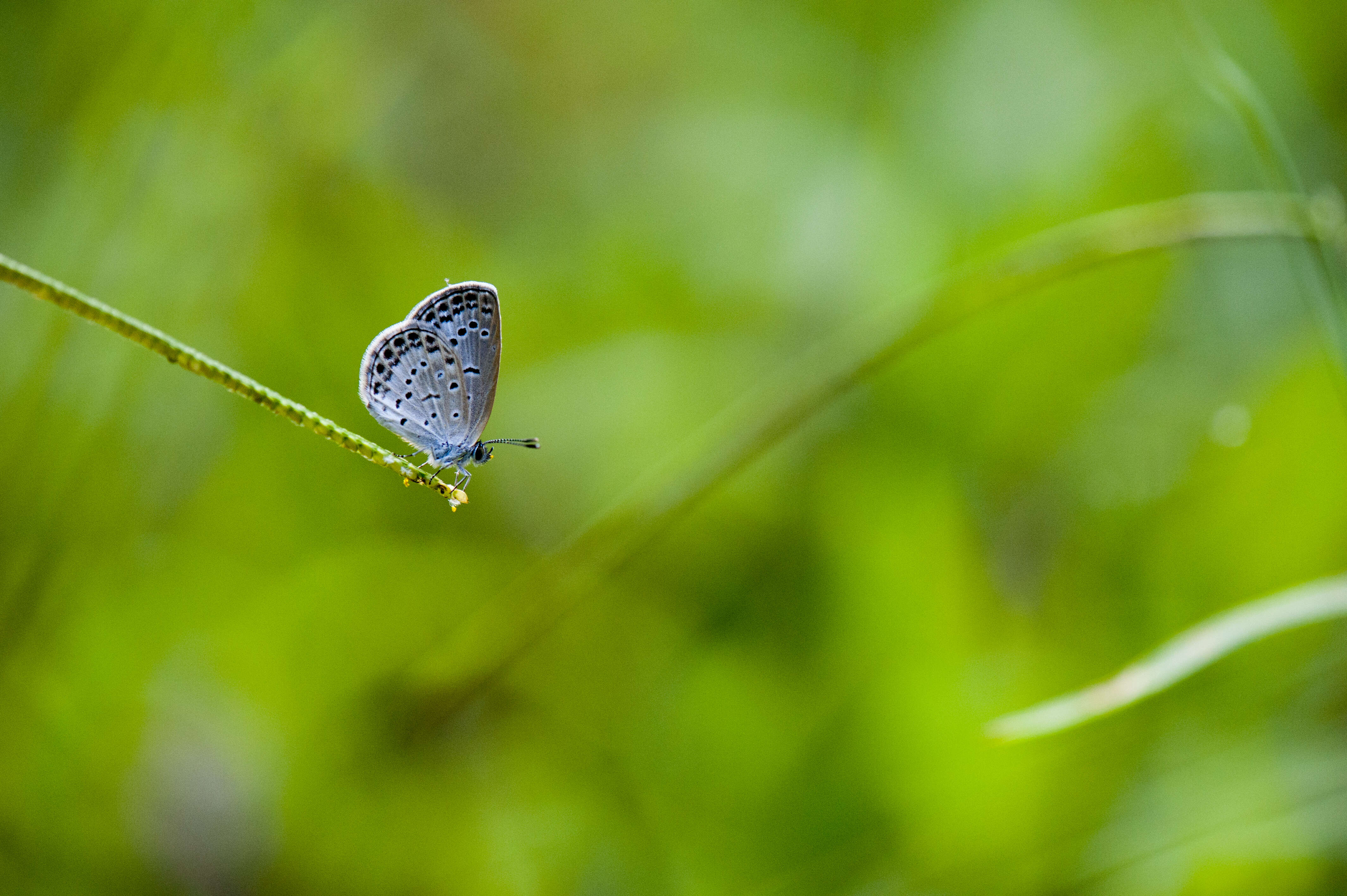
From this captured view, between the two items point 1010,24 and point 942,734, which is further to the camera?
point 1010,24

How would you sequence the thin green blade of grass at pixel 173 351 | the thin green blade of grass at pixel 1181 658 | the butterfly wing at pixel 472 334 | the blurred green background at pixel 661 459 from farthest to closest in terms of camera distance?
1. the blurred green background at pixel 661 459
2. the thin green blade of grass at pixel 1181 658
3. the butterfly wing at pixel 472 334
4. the thin green blade of grass at pixel 173 351

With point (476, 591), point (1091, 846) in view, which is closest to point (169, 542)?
point (476, 591)

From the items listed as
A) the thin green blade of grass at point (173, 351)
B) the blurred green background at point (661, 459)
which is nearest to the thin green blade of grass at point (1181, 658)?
the blurred green background at point (661, 459)

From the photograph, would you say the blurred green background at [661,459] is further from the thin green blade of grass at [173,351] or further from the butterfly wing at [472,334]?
the thin green blade of grass at [173,351]

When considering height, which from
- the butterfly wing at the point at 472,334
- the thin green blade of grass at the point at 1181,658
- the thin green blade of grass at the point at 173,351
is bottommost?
the thin green blade of grass at the point at 173,351

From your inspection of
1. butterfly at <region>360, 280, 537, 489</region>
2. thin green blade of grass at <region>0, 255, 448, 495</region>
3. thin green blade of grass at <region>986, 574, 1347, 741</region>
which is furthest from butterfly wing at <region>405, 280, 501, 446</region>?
thin green blade of grass at <region>986, 574, 1347, 741</region>

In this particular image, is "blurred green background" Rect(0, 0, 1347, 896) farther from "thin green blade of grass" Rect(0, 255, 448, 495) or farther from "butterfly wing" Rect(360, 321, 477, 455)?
"thin green blade of grass" Rect(0, 255, 448, 495)

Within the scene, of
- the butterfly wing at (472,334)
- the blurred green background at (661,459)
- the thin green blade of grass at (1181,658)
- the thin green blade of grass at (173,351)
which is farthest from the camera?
the blurred green background at (661,459)

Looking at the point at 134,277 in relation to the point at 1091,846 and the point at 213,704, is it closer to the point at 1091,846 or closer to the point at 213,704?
the point at 213,704

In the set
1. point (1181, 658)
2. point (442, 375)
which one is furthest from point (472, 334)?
point (1181, 658)

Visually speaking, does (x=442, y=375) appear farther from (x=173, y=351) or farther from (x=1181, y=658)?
(x=1181, y=658)
